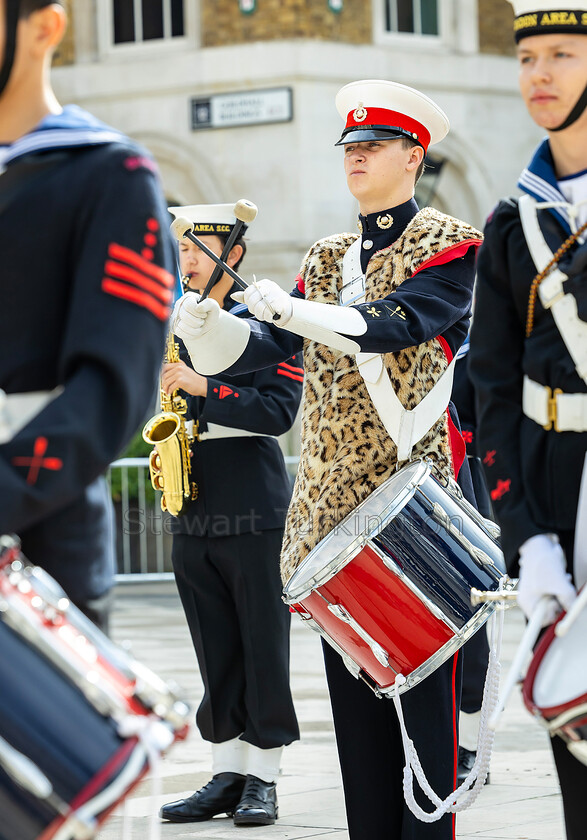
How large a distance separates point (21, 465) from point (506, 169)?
15205 millimetres

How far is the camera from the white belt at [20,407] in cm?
231

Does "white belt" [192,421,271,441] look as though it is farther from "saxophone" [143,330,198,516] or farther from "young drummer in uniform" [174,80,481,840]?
"young drummer in uniform" [174,80,481,840]

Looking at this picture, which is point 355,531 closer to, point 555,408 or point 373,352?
point 373,352

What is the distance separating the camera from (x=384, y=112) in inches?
166

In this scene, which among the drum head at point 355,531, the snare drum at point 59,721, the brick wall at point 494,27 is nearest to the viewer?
the snare drum at point 59,721

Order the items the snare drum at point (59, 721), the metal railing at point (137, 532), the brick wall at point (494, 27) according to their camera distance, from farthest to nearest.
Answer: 1. the brick wall at point (494, 27)
2. the metal railing at point (137, 532)
3. the snare drum at point (59, 721)

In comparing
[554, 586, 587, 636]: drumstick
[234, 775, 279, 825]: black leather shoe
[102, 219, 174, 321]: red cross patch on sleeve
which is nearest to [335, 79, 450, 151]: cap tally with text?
[102, 219, 174, 321]: red cross patch on sleeve

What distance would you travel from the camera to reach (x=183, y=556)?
17.9ft

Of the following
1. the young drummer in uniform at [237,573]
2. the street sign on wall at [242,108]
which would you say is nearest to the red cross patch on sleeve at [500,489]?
the young drummer in uniform at [237,573]

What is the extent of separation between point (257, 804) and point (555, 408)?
2663 millimetres

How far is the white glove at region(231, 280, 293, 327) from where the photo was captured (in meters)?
3.69

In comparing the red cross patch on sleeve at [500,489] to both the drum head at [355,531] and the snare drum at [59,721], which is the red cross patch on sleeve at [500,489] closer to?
the drum head at [355,531]

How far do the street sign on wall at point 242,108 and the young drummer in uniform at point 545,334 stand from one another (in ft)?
41.8

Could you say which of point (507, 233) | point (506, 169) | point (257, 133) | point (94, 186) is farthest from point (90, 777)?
point (506, 169)
